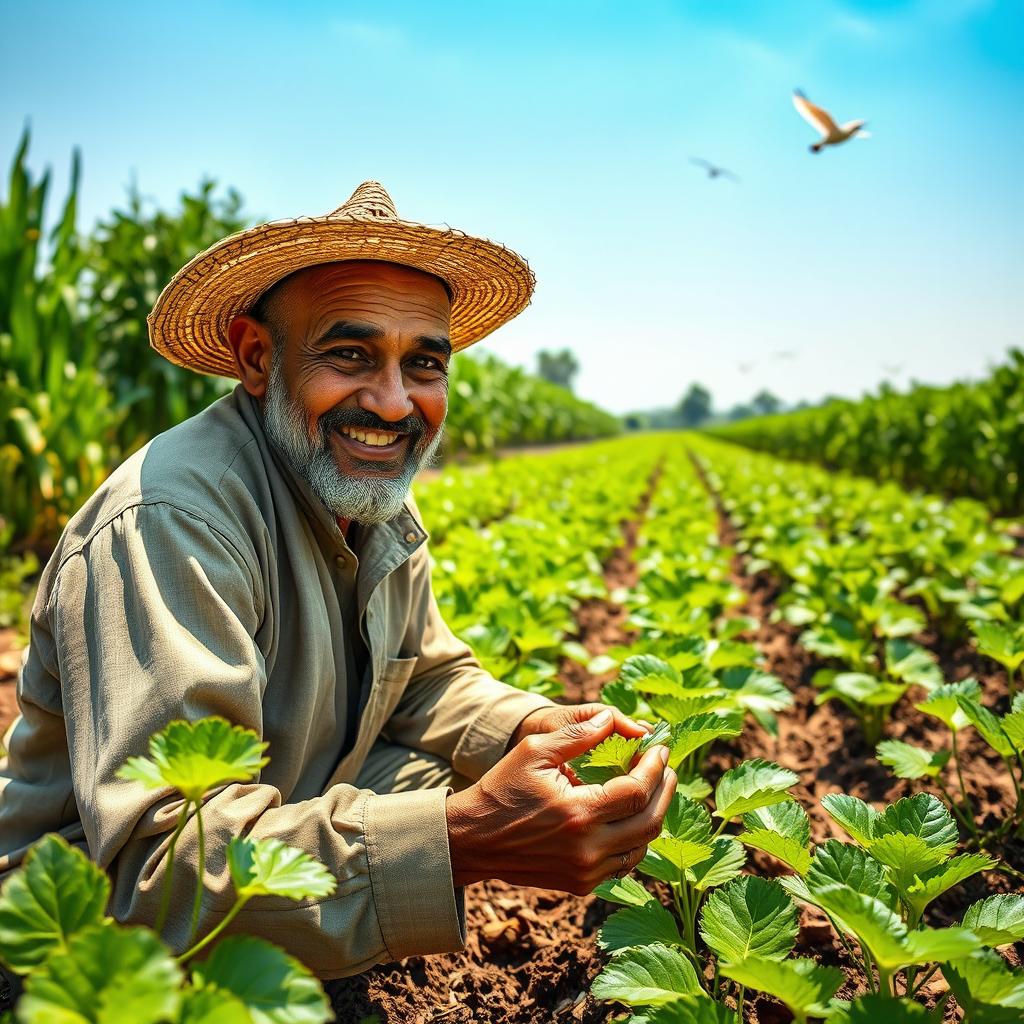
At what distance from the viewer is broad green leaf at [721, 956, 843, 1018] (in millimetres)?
981

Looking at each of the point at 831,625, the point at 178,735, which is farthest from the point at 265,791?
the point at 831,625

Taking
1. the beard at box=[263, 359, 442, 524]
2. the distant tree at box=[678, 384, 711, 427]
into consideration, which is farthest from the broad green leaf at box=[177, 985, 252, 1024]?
the distant tree at box=[678, 384, 711, 427]

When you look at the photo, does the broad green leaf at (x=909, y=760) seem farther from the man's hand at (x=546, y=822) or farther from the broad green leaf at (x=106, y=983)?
the broad green leaf at (x=106, y=983)

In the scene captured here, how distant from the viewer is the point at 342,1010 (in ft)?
5.49

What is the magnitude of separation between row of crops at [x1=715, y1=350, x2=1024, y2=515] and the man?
9759 millimetres

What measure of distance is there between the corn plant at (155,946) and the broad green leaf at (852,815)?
2.95 ft

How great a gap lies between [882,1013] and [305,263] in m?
1.71

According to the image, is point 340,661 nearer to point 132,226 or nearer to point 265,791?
point 265,791

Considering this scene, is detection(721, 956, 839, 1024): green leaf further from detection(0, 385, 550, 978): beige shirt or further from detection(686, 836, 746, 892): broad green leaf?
detection(0, 385, 550, 978): beige shirt

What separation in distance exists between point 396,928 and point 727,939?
528mm

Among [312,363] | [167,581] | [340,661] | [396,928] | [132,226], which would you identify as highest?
[132,226]

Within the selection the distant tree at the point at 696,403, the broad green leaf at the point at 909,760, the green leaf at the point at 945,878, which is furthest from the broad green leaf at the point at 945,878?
the distant tree at the point at 696,403

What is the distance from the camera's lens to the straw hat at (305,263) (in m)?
1.72

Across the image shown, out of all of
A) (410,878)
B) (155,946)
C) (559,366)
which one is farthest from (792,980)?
(559,366)
